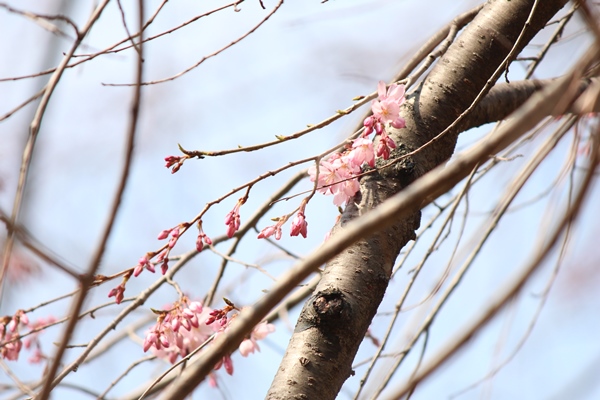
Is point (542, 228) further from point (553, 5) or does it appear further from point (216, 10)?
point (216, 10)

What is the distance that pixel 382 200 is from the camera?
1.16 m

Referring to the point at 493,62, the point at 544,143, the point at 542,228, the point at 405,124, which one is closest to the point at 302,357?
the point at 405,124

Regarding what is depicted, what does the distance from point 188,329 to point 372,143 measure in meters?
0.67

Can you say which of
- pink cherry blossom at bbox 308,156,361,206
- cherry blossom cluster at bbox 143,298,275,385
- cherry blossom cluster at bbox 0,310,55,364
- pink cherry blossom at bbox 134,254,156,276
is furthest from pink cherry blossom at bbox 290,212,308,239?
cherry blossom cluster at bbox 0,310,55,364

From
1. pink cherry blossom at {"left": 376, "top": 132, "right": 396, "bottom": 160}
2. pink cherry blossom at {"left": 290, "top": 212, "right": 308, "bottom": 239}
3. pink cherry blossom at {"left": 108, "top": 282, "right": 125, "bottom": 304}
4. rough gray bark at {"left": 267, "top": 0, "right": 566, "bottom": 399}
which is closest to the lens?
rough gray bark at {"left": 267, "top": 0, "right": 566, "bottom": 399}

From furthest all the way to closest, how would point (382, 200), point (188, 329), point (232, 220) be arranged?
point (188, 329) < point (232, 220) < point (382, 200)

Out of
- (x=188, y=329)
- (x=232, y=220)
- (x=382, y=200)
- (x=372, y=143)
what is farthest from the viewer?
(x=188, y=329)

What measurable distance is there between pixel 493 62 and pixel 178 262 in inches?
39.4

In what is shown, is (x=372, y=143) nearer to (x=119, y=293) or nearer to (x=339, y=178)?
(x=339, y=178)

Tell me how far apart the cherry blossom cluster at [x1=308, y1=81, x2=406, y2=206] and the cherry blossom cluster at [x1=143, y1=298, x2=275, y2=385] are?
363mm

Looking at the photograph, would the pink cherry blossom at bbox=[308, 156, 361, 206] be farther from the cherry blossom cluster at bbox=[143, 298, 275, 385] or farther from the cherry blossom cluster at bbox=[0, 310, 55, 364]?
the cherry blossom cluster at bbox=[0, 310, 55, 364]

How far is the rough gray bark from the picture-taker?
1.01 metres

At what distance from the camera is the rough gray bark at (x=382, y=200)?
1.01m

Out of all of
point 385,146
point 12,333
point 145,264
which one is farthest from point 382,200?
point 12,333
